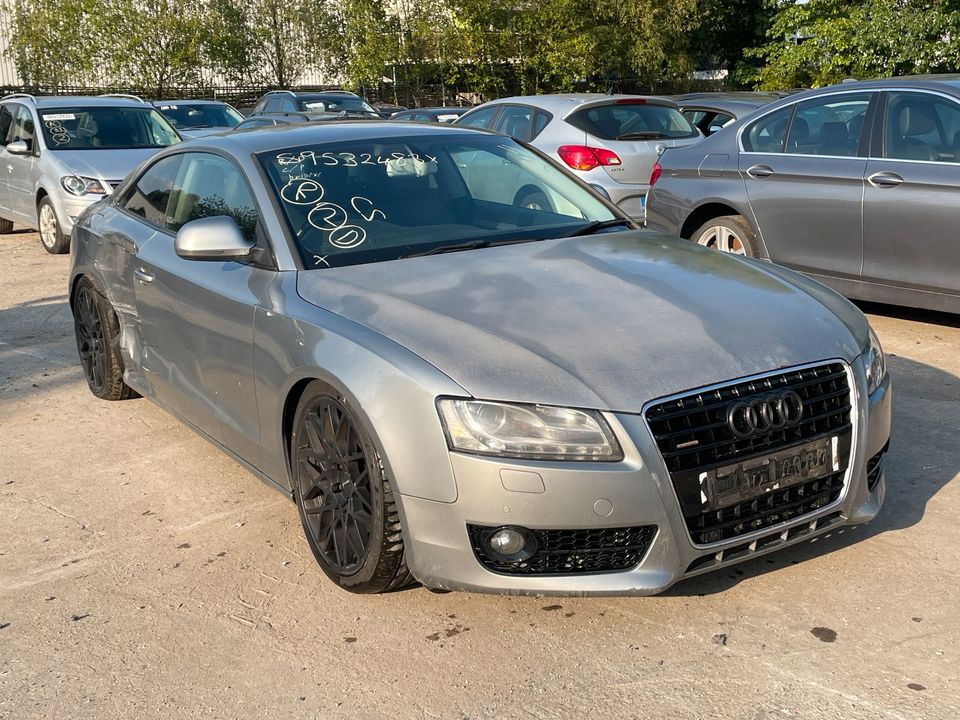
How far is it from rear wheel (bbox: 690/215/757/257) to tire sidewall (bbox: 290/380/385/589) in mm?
4518

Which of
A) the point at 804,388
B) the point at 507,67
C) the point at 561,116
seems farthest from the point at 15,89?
the point at 804,388

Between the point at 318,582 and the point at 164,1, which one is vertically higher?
the point at 164,1

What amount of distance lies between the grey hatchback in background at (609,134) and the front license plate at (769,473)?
6977 mm

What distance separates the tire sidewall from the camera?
360cm

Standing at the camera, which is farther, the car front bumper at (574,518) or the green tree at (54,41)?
the green tree at (54,41)

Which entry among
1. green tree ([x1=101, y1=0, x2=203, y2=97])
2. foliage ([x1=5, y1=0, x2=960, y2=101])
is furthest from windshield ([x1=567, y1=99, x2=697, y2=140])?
green tree ([x1=101, y1=0, x2=203, y2=97])

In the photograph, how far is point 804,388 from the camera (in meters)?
3.64

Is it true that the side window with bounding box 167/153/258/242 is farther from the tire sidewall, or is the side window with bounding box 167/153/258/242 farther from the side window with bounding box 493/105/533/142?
the side window with bounding box 493/105/533/142

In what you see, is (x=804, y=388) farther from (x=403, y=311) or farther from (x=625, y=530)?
(x=403, y=311)

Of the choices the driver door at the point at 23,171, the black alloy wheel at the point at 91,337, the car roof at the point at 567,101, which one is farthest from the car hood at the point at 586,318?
the driver door at the point at 23,171

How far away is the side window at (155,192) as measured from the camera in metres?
5.52

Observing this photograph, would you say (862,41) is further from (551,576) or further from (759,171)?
(551,576)

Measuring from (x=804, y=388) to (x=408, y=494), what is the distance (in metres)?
1.27

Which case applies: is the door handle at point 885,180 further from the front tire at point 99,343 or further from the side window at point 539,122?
the side window at point 539,122
